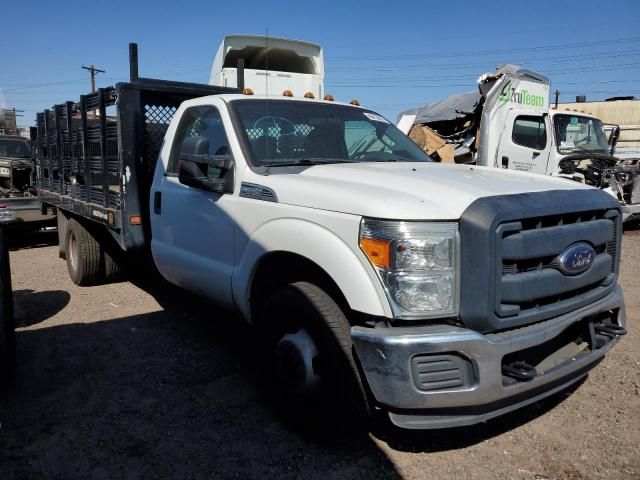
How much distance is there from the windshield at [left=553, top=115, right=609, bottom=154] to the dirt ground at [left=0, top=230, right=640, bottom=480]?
21.5ft

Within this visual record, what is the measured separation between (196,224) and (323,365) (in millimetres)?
1600

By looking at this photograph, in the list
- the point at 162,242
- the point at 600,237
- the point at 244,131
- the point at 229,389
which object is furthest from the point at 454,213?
the point at 162,242

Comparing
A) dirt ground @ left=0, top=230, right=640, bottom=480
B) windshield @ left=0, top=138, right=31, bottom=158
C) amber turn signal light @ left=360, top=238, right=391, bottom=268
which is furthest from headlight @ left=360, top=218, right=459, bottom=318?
windshield @ left=0, top=138, right=31, bottom=158

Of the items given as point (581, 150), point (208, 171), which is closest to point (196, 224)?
point (208, 171)

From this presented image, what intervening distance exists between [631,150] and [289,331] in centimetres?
2060

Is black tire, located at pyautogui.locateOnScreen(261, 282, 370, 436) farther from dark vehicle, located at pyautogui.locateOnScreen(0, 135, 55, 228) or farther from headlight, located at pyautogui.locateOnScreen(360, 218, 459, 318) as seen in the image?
dark vehicle, located at pyautogui.locateOnScreen(0, 135, 55, 228)

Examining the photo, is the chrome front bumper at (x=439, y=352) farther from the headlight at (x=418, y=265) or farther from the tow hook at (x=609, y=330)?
the tow hook at (x=609, y=330)

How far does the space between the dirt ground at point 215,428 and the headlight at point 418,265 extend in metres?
0.97

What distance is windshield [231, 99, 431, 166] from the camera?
359 cm

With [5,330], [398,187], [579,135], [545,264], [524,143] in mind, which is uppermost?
[579,135]

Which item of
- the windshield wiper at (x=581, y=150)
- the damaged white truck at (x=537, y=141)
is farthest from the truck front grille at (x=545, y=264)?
the windshield wiper at (x=581, y=150)

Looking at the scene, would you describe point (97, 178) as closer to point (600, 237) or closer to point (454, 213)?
point (454, 213)

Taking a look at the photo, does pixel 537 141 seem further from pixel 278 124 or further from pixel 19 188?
pixel 19 188

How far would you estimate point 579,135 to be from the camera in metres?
10.4
